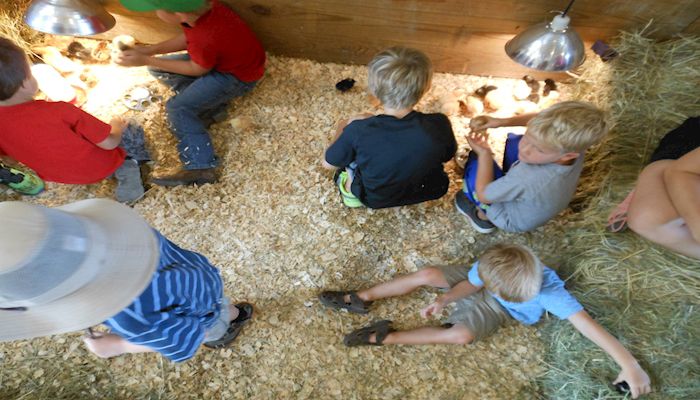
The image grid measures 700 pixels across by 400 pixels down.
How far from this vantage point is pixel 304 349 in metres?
1.91

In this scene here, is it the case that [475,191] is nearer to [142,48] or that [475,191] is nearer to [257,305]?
[257,305]

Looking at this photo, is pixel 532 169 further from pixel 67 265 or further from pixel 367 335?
pixel 67 265

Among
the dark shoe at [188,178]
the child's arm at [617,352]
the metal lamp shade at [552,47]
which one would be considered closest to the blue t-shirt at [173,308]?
the dark shoe at [188,178]

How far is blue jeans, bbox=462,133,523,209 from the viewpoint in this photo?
2.05m

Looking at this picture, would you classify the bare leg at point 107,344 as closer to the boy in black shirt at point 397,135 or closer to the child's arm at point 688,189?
the boy in black shirt at point 397,135

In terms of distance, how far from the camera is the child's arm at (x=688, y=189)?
1.52 metres

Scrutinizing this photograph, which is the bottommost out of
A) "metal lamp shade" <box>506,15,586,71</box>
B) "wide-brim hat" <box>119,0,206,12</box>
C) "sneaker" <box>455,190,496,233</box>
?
"sneaker" <box>455,190,496,233</box>

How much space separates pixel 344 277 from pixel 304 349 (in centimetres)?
42

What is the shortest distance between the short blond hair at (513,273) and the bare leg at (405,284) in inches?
13.1

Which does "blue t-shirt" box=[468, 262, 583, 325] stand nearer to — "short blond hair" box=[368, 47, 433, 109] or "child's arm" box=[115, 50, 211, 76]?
"short blond hair" box=[368, 47, 433, 109]

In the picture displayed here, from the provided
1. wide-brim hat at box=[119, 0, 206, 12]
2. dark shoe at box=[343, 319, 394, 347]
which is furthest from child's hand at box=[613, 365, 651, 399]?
wide-brim hat at box=[119, 0, 206, 12]

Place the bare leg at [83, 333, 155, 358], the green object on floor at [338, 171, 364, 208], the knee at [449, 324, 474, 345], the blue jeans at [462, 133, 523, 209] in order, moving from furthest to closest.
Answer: the green object on floor at [338, 171, 364, 208], the blue jeans at [462, 133, 523, 209], the knee at [449, 324, 474, 345], the bare leg at [83, 333, 155, 358]

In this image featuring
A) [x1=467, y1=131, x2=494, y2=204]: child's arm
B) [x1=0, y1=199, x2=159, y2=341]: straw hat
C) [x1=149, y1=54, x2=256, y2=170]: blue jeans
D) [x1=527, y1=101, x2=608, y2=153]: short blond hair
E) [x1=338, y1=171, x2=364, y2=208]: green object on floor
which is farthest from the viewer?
[x1=149, y1=54, x2=256, y2=170]: blue jeans

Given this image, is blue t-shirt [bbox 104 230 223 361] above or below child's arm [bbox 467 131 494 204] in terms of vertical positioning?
below
